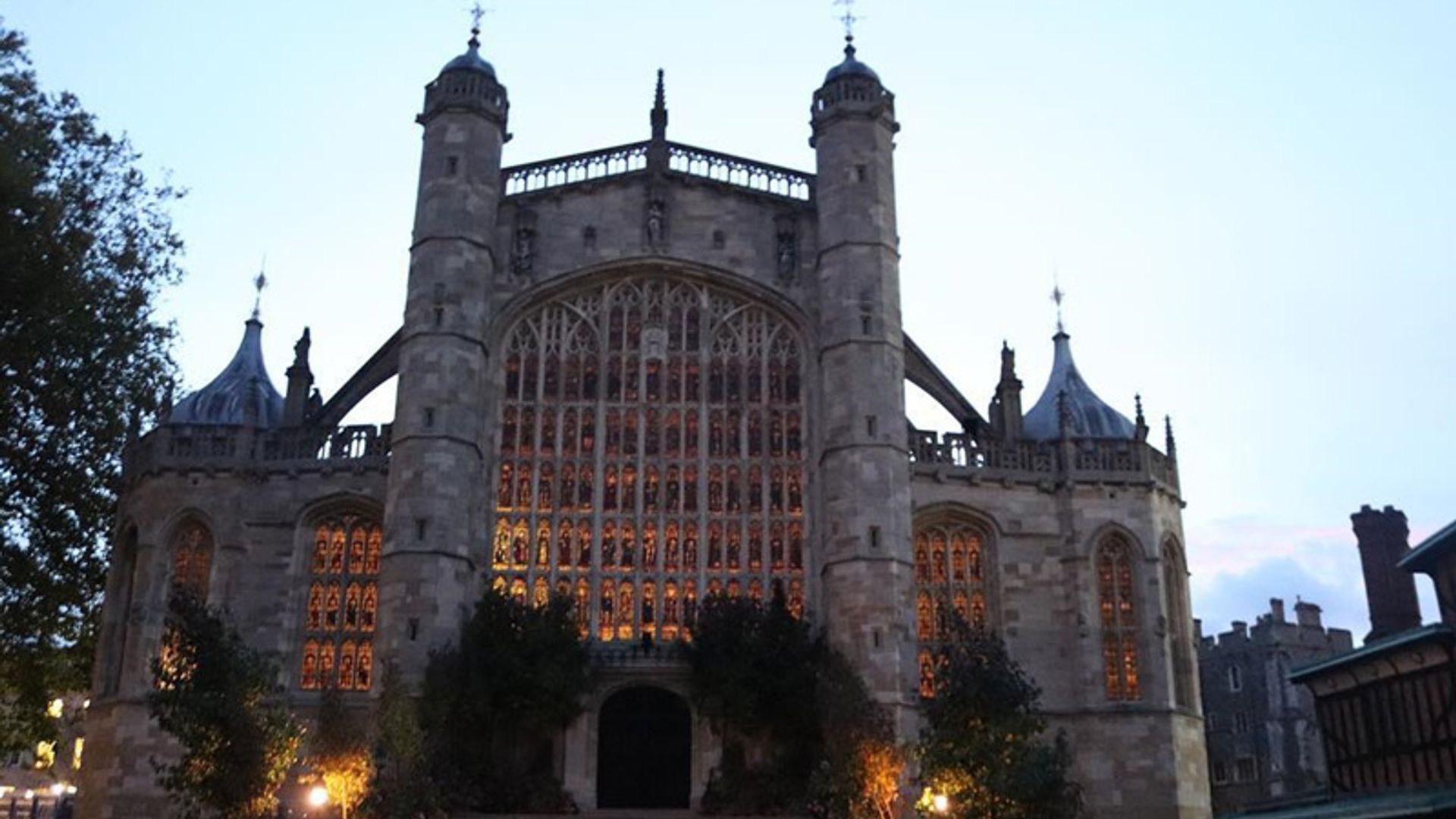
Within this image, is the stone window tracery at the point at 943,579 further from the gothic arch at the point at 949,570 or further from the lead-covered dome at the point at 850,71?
the lead-covered dome at the point at 850,71

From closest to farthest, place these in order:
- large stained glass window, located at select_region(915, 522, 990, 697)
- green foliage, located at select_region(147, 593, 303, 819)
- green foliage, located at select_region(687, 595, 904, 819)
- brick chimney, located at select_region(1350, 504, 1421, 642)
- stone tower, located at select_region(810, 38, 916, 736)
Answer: green foliage, located at select_region(147, 593, 303, 819) → brick chimney, located at select_region(1350, 504, 1421, 642) → green foliage, located at select_region(687, 595, 904, 819) → stone tower, located at select_region(810, 38, 916, 736) → large stained glass window, located at select_region(915, 522, 990, 697)

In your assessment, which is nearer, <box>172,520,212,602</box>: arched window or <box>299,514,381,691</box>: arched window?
<box>299,514,381,691</box>: arched window

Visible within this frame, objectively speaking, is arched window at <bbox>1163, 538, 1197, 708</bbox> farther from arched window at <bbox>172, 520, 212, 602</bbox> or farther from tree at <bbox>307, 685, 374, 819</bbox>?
arched window at <bbox>172, 520, 212, 602</bbox>

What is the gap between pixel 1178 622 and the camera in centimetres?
3644

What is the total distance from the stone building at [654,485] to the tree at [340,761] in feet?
9.00

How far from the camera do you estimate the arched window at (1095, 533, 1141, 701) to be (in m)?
35.0

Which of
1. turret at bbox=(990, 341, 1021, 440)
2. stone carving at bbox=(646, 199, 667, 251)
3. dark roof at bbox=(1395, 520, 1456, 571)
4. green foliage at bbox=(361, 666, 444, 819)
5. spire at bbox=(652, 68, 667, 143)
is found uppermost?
spire at bbox=(652, 68, 667, 143)

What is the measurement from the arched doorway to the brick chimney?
596 inches

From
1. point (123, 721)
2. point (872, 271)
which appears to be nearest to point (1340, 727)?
point (872, 271)

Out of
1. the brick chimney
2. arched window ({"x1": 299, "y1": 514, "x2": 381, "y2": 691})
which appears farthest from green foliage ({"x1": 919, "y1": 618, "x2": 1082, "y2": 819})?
arched window ({"x1": 299, "y1": 514, "x2": 381, "y2": 691})

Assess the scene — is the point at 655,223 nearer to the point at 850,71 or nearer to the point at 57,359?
the point at 850,71

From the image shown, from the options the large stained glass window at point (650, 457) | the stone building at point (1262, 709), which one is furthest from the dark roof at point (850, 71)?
the stone building at point (1262, 709)

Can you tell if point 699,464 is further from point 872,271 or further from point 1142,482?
point 1142,482

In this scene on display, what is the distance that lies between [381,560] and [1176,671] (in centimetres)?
1985
